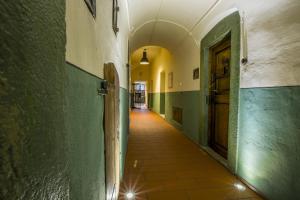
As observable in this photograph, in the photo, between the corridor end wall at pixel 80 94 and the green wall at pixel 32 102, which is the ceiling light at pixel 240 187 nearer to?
the corridor end wall at pixel 80 94

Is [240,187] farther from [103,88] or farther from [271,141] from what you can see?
[103,88]

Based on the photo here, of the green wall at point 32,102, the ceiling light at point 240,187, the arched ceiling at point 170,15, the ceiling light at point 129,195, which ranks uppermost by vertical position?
the arched ceiling at point 170,15

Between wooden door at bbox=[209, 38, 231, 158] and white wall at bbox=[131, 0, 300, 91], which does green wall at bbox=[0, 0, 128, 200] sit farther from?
wooden door at bbox=[209, 38, 231, 158]

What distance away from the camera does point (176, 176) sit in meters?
2.14

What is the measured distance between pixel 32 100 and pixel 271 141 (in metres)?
1.98

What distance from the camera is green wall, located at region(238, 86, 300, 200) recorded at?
1423 millimetres

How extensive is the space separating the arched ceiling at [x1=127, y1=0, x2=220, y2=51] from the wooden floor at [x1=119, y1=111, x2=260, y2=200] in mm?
2373

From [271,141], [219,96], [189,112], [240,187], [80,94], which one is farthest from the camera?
[189,112]

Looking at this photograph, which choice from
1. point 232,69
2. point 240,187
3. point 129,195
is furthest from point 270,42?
point 129,195

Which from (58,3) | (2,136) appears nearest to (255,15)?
(58,3)

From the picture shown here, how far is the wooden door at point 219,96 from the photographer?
8.70 ft

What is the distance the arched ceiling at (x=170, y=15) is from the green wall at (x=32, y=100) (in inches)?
A: 102

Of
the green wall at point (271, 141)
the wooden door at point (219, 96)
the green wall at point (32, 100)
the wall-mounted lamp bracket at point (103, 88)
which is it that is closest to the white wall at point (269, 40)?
the green wall at point (271, 141)

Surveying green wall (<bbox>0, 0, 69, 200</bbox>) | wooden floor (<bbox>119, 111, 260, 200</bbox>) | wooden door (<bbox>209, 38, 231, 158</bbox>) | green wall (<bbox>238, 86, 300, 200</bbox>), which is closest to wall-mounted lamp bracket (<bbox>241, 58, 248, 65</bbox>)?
green wall (<bbox>238, 86, 300, 200</bbox>)
